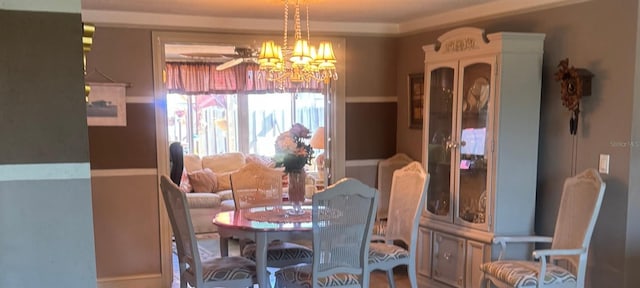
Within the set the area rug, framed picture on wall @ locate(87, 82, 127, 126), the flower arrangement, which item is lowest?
the area rug

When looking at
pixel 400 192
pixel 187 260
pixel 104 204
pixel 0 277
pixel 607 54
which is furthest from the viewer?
pixel 104 204

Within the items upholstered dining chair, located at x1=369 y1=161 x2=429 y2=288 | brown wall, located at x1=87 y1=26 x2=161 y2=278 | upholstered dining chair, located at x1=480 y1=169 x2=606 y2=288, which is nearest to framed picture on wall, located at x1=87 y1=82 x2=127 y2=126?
brown wall, located at x1=87 y1=26 x2=161 y2=278

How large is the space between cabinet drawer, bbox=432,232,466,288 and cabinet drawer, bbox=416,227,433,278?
0.19 feet

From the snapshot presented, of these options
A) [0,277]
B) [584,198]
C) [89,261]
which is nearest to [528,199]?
[584,198]

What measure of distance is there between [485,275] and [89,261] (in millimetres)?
2482

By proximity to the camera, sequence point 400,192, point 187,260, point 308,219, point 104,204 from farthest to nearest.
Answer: point 104,204 → point 400,192 → point 308,219 → point 187,260

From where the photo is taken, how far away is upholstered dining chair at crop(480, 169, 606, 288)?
2.84 m

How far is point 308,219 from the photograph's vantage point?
3.34 meters

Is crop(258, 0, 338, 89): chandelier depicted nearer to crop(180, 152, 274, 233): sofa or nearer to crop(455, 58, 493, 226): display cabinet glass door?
crop(455, 58, 493, 226): display cabinet glass door

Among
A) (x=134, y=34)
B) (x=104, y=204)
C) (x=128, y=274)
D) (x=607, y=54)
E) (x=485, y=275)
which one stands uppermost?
(x=134, y=34)

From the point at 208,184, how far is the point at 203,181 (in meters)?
0.08

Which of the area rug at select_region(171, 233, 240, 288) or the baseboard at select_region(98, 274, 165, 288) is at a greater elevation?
the baseboard at select_region(98, 274, 165, 288)

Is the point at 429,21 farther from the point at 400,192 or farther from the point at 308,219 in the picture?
the point at 308,219

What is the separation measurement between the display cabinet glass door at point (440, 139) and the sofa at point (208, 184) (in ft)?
8.38
